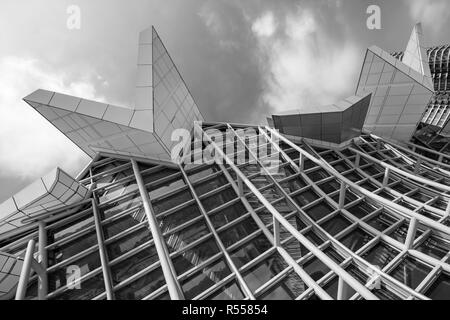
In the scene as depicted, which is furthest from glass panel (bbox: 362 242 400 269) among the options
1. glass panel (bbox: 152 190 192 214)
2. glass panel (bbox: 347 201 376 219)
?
glass panel (bbox: 152 190 192 214)

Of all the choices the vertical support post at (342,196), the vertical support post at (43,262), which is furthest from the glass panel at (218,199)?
the vertical support post at (43,262)

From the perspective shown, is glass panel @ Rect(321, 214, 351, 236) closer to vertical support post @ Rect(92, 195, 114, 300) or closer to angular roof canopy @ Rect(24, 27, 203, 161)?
vertical support post @ Rect(92, 195, 114, 300)

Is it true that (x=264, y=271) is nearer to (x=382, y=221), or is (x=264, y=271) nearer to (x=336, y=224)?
(x=336, y=224)

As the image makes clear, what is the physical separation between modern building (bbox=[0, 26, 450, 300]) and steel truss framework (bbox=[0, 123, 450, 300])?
0.19 feet

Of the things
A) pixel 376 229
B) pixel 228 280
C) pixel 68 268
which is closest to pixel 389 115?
pixel 376 229

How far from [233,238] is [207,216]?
171 cm

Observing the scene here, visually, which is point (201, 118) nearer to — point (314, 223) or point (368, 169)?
point (314, 223)

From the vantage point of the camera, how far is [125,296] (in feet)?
23.1

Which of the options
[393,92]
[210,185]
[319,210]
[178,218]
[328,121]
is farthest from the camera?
[393,92]

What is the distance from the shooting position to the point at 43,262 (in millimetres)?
7852

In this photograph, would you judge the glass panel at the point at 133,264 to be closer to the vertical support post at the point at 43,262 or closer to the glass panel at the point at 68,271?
the glass panel at the point at 68,271

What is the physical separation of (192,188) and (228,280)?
17.5 ft

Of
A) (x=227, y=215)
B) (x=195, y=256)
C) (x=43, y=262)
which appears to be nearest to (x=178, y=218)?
(x=195, y=256)

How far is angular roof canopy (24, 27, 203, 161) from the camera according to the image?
11234 mm
